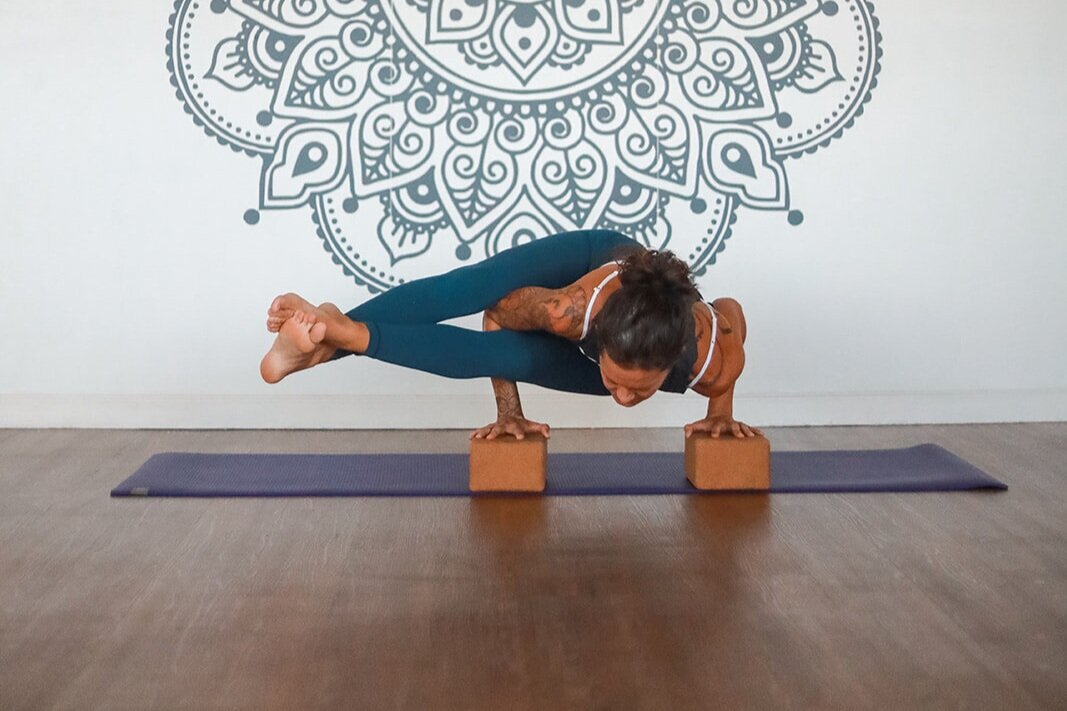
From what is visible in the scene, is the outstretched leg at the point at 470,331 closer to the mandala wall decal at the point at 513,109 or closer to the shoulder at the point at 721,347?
the shoulder at the point at 721,347

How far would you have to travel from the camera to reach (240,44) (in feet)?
13.1

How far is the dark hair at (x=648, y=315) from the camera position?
2678mm

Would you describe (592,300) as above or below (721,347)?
above

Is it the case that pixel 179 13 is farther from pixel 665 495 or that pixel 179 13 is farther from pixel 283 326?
pixel 665 495

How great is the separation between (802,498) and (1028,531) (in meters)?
0.57

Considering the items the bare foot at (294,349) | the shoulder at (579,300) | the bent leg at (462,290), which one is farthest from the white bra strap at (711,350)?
the bare foot at (294,349)

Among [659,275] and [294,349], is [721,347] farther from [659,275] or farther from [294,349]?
[294,349]

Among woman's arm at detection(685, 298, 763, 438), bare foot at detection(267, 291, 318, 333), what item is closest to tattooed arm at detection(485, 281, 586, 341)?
woman's arm at detection(685, 298, 763, 438)

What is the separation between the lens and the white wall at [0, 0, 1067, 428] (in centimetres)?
400

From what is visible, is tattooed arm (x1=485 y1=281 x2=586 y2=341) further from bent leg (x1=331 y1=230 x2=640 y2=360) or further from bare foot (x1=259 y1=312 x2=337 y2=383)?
bare foot (x1=259 y1=312 x2=337 y2=383)

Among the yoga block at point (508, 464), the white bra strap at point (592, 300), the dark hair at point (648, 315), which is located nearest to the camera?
Answer: the dark hair at point (648, 315)

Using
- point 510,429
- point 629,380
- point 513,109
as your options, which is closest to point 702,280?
point 513,109

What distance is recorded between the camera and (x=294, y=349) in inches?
108

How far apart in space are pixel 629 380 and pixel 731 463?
56 centimetres
